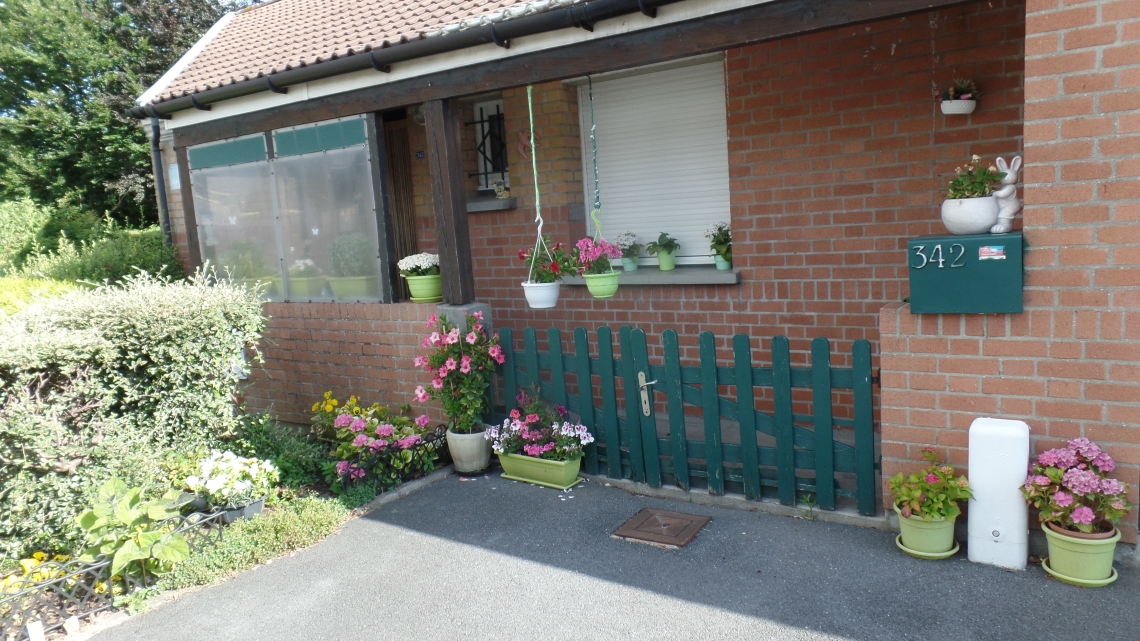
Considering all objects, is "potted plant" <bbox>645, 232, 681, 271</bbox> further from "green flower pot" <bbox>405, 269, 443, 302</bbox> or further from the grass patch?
the grass patch

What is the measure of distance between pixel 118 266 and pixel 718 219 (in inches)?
277

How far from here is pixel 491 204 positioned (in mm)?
7215

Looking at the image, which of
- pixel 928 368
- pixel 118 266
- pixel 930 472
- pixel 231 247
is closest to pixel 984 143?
pixel 928 368

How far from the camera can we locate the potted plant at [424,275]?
6.35 m

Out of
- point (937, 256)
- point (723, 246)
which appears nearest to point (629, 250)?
point (723, 246)

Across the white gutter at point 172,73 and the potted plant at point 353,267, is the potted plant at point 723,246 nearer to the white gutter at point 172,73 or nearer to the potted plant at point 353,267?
the potted plant at point 353,267

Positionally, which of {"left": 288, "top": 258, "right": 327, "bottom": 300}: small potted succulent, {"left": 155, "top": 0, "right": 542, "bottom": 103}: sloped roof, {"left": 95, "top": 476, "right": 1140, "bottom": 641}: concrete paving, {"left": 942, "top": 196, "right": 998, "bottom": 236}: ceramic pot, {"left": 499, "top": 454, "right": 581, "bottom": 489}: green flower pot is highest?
{"left": 155, "top": 0, "right": 542, "bottom": 103}: sloped roof

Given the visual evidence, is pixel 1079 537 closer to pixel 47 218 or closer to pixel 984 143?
pixel 984 143

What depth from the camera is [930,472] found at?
151 inches

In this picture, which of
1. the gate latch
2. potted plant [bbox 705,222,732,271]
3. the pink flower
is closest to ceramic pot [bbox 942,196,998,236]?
the pink flower

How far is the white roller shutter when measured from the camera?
630 cm

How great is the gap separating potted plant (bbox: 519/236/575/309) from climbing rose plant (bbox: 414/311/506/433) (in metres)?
0.56

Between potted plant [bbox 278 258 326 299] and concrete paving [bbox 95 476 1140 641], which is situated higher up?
potted plant [bbox 278 258 326 299]

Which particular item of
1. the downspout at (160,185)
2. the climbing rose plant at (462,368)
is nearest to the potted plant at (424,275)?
the climbing rose plant at (462,368)
